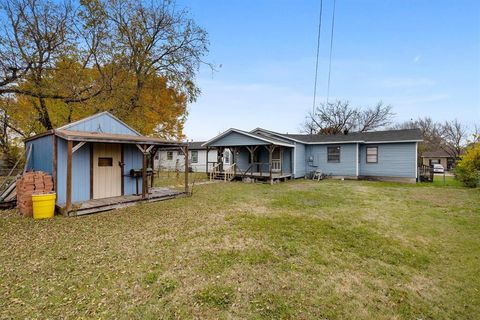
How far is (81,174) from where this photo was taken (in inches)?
306

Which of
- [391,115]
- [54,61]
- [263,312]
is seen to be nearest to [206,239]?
[263,312]

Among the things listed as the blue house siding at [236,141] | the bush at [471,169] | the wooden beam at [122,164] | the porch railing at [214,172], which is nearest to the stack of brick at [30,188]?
the wooden beam at [122,164]

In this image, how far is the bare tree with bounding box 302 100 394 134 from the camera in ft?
107

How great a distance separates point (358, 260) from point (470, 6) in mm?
12705

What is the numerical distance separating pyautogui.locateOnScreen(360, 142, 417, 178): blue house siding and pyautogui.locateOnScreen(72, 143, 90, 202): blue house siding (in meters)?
16.2

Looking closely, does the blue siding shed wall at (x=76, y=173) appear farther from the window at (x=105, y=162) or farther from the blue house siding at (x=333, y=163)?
the blue house siding at (x=333, y=163)

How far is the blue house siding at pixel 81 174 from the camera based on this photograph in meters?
7.61

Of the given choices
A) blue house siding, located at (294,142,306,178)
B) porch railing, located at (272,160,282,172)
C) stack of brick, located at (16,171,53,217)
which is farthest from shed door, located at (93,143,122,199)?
blue house siding, located at (294,142,306,178)

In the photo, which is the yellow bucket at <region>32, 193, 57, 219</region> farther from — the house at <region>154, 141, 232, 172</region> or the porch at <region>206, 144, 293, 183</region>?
the house at <region>154, 141, 232, 172</region>

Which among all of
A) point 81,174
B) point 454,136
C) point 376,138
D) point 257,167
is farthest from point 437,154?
point 81,174

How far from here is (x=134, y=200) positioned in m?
8.27

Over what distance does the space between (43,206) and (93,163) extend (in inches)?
78.4

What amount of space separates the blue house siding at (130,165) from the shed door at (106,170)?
18 cm

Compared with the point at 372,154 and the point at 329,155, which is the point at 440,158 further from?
the point at 329,155
